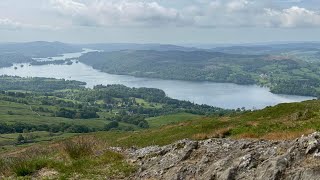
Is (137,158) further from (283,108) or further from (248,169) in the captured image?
(283,108)

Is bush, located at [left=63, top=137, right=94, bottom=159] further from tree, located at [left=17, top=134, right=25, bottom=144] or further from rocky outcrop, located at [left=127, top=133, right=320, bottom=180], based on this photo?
tree, located at [left=17, top=134, right=25, bottom=144]

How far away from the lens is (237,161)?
52.5 feet

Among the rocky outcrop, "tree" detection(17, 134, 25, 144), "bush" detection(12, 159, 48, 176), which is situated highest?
the rocky outcrop

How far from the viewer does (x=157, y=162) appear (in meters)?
20.3

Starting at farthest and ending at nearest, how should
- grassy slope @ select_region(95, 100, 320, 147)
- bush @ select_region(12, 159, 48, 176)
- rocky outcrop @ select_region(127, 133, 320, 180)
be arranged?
grassy slope @ select_region(95, 100, 320, 147)
bush @ select_region(12, 159, 48, 176)
rocky outcrop @ select_region(127, 133, 320, 180)

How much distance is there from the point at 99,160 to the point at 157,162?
3802 mm

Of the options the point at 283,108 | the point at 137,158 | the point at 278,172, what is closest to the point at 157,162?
the point at 137,158

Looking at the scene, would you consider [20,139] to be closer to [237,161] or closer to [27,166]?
[27,166]

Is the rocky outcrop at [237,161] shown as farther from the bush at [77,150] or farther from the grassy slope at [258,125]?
the grassy slope at [258,125]

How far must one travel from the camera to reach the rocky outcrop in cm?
1403

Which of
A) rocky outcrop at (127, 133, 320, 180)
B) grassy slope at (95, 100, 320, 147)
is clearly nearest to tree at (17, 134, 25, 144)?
grassy slope at (95, 100, 320, 147)

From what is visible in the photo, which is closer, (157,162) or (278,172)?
(278,172)

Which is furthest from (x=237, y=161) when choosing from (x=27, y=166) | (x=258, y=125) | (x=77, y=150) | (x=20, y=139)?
(x=20, y=139)

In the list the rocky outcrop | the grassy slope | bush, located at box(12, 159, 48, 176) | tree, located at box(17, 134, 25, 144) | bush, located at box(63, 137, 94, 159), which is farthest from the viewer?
tree, located at box(17, 134, 25, 144)
